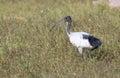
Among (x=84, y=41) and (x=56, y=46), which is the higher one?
(x=84, y=41)

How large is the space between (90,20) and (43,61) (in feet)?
11.6

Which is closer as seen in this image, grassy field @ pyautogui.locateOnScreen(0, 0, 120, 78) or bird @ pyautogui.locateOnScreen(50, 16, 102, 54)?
grassy field @ pyautogui.locateOnScreen(0, 0, 120, 78)

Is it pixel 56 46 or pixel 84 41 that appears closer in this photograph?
pixel 84 41

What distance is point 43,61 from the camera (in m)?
8.12

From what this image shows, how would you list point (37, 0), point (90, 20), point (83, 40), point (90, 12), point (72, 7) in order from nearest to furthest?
point (83, 40) < point (90, 20) < point (90, 12) < point (72, 7) < point (37, 0)

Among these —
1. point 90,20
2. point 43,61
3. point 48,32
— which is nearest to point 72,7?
point 90,20

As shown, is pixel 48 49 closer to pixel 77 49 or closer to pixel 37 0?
pixel 77 49

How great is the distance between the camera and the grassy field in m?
7.68

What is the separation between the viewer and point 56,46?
9.12m

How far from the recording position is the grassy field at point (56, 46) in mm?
7676

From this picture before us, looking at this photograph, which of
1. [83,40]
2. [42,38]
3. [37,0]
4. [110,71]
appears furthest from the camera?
[37,0]

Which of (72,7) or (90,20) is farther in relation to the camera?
(72,7)

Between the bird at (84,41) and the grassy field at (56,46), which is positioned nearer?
the grassy field at (56,46)

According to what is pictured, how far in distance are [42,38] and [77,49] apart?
1.23m
